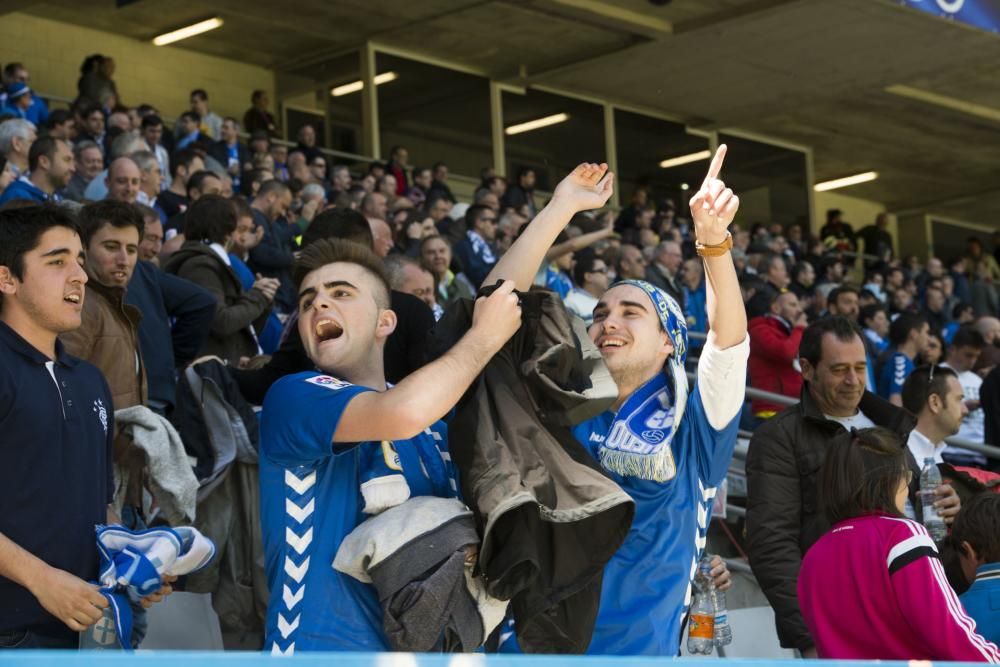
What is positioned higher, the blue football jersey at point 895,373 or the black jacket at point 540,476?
the black jacket at point 540,476

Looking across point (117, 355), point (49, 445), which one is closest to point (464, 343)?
point (49, 445)

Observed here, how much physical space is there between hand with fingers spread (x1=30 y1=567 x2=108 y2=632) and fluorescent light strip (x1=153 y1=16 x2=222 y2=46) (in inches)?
608

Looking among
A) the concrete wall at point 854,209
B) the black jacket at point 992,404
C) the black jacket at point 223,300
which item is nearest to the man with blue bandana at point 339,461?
the black jacket at point 223,300

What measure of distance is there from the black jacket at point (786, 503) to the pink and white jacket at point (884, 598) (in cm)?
82

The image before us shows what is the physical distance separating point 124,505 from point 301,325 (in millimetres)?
1432

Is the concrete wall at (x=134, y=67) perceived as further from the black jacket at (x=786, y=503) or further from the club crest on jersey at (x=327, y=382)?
the club crest on jersey at (x=327, y=382)

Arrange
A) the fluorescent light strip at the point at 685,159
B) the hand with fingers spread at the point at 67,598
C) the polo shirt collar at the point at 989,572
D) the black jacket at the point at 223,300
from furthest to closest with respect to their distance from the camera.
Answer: the fluorescent light strip at the point at 685,159
the black jacket at the point at 223,300
the polo shirt collar at the point at 989,572
the hand with fingers spread at the point at 67,598

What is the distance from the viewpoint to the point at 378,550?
114 inches

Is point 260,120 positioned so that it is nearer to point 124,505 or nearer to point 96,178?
point 96,178

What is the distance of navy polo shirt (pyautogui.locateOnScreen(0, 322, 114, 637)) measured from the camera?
3.32 meters

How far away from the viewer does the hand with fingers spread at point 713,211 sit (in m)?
3.47

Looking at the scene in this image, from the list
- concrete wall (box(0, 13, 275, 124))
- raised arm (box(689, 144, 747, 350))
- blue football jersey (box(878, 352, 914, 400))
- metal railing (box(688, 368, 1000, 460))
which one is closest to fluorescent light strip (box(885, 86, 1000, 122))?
concrete wall (box(0, 13, 275, 124))

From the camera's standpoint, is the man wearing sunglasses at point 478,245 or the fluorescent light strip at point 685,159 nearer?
the man wearing sunglasses at point 478,245

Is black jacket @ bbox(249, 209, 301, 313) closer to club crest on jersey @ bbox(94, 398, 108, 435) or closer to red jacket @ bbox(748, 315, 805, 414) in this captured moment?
red jacket @ bbox(748, 315, 805, 414)
